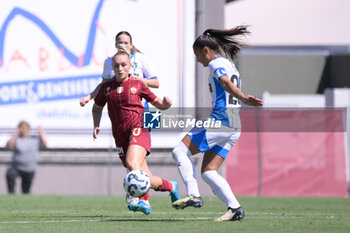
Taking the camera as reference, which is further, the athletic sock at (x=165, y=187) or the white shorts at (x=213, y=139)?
the athletic sock at (x=165, y=187)

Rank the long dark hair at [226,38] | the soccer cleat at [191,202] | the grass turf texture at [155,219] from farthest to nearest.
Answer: the long dark hair at [226,38], the soccer cleat at [191,202], the grass turf texture at [155,219]

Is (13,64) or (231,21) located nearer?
(13,64)

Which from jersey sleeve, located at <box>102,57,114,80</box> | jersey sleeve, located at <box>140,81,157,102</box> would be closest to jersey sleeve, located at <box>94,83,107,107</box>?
jersey sleeve, located at <box>140,81,157,102</box>

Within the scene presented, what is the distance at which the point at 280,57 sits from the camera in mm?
30641

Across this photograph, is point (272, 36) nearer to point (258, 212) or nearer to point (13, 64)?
point (13, 64)

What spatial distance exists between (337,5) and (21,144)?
44361 millimetres

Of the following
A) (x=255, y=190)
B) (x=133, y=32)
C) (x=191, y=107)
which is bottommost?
(x=255, y=190)

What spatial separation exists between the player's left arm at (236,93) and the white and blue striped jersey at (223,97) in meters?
0.09

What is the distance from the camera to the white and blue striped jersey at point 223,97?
8109 millimetres

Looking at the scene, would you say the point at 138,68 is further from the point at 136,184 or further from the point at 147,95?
the point at 136,184

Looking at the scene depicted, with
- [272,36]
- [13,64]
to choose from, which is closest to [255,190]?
[13,64]

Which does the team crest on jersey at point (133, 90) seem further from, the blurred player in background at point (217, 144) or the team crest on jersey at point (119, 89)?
the blurred player in background at point (217, 144)

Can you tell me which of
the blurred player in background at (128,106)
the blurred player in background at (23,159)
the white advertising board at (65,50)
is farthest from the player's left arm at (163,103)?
the white advertising board at (65,50)

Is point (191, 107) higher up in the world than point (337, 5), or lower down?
lower down
